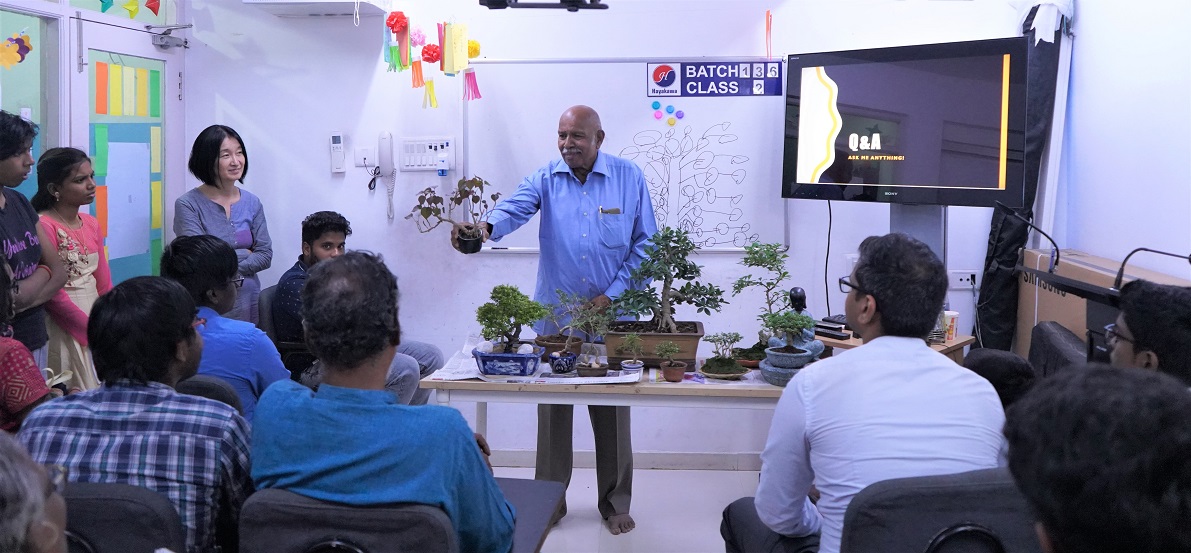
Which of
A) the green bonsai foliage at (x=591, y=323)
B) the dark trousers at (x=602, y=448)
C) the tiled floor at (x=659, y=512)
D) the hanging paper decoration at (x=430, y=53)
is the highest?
the hanging paper decoration at (x=430, y=53)

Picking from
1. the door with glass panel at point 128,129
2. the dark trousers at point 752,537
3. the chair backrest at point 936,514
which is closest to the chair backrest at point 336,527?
the chair backrest at point 936,514

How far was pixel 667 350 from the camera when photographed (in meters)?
3.31

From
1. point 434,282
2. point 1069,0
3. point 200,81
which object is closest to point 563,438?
point 434,282

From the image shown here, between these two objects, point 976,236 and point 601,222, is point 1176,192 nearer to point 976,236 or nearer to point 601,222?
point 976,236

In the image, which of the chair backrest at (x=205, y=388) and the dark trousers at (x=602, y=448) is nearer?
the chair backrest at (x=205, y=388)

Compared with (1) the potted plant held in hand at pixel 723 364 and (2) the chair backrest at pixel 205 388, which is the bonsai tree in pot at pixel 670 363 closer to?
(1) the potted plant held in hand at pixel 723 364

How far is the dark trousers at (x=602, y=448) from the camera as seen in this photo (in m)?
3.94

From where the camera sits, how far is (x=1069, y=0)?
431cm

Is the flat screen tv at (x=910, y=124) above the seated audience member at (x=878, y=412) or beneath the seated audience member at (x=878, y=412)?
above

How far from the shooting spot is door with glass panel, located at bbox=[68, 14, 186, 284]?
411 cm

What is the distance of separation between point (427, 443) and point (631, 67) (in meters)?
3.32

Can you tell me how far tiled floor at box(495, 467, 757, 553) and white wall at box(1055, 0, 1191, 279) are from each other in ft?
6.31

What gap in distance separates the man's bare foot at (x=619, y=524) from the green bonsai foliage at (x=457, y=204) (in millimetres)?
1488

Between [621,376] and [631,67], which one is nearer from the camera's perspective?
[621,376]
